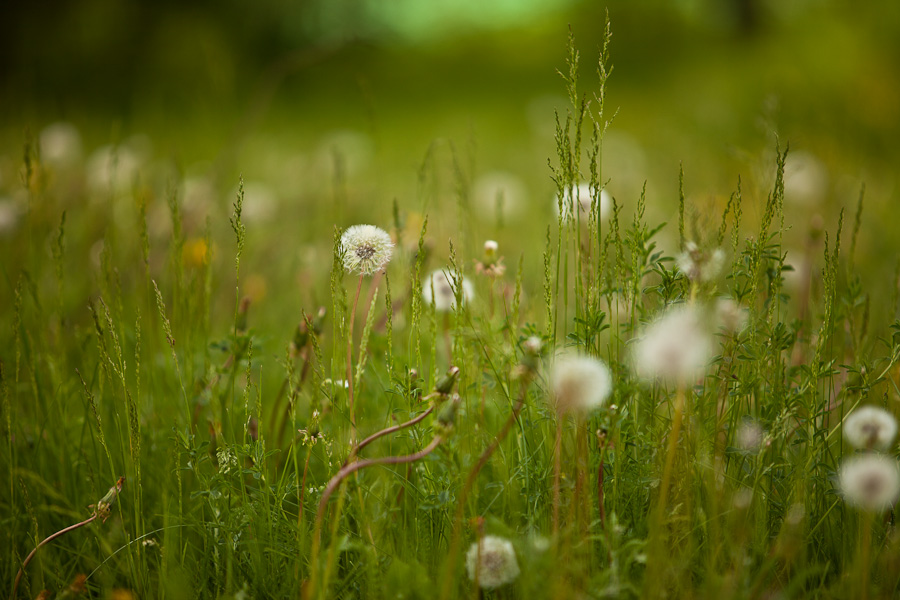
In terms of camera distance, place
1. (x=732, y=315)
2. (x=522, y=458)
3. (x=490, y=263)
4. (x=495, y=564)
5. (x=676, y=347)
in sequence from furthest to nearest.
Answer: (x=490, y=263) → (x=522, y=458) → (x=732, y=315) → (x=495, y=564) → (x=676, y=347)

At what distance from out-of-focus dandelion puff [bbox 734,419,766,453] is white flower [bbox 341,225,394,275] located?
27.6 inches

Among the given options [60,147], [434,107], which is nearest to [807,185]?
[60,147]

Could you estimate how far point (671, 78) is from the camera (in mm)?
6879

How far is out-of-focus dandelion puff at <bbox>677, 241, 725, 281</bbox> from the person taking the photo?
0.98 m

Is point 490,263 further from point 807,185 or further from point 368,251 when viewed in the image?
point 807,185

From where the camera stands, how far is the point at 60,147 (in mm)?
3186

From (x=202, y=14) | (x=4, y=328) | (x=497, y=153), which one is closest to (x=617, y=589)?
(x=4, y=328)

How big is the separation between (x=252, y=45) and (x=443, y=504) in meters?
9.57

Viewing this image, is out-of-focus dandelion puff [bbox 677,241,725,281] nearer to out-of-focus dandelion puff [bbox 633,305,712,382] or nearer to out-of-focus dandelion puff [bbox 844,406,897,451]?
out-of-focus dandelion puff [bbox 633,305,712,382]

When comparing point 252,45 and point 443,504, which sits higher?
point 252,45

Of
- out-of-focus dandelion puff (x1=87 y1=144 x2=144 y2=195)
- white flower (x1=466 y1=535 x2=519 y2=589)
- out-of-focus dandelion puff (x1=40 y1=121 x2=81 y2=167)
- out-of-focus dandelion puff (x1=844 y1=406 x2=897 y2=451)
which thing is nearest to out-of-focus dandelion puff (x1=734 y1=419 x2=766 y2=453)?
out-of-focus dandelion puff (x1=844 y1=406 x2=897 y2=451)

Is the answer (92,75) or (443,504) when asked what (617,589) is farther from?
(92,75)

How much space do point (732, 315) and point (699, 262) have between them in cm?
12

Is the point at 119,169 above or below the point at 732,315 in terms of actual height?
above
